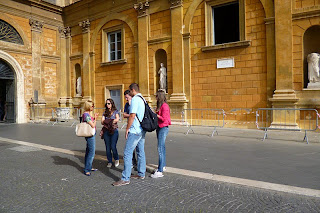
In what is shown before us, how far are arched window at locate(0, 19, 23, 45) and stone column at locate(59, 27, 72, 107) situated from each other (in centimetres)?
306

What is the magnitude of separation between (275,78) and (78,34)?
47.1 ft

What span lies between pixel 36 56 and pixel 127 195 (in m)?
17.6

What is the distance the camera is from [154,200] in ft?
12.1

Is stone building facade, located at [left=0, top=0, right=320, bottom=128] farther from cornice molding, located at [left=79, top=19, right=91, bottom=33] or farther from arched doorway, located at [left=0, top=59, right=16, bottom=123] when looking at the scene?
arched doorway, located at [left=0, top=59, right=16, bottom=123]

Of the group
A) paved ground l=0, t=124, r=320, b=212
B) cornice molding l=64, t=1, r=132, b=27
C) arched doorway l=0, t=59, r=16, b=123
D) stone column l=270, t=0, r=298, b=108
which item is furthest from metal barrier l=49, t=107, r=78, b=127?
stone column l=270, t=0, r=298, b=108

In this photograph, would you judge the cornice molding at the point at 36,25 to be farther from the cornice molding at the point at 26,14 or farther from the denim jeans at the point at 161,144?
the denim jeans at the point at 161,144

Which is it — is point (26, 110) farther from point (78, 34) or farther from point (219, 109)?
point (219, 109)

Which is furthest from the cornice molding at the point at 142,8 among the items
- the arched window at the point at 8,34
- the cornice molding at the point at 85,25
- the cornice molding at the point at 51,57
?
the arched window at the point at 8,34

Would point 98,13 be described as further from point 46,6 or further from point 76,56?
point 46,6

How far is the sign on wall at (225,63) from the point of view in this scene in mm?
12050

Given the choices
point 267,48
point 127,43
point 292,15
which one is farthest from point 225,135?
point 127,43

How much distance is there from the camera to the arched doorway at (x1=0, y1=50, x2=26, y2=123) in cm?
1709

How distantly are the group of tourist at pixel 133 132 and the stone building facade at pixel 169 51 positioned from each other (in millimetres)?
6434

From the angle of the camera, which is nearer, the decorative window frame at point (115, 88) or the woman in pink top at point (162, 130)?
the woman in pink top at point (162, 130)
